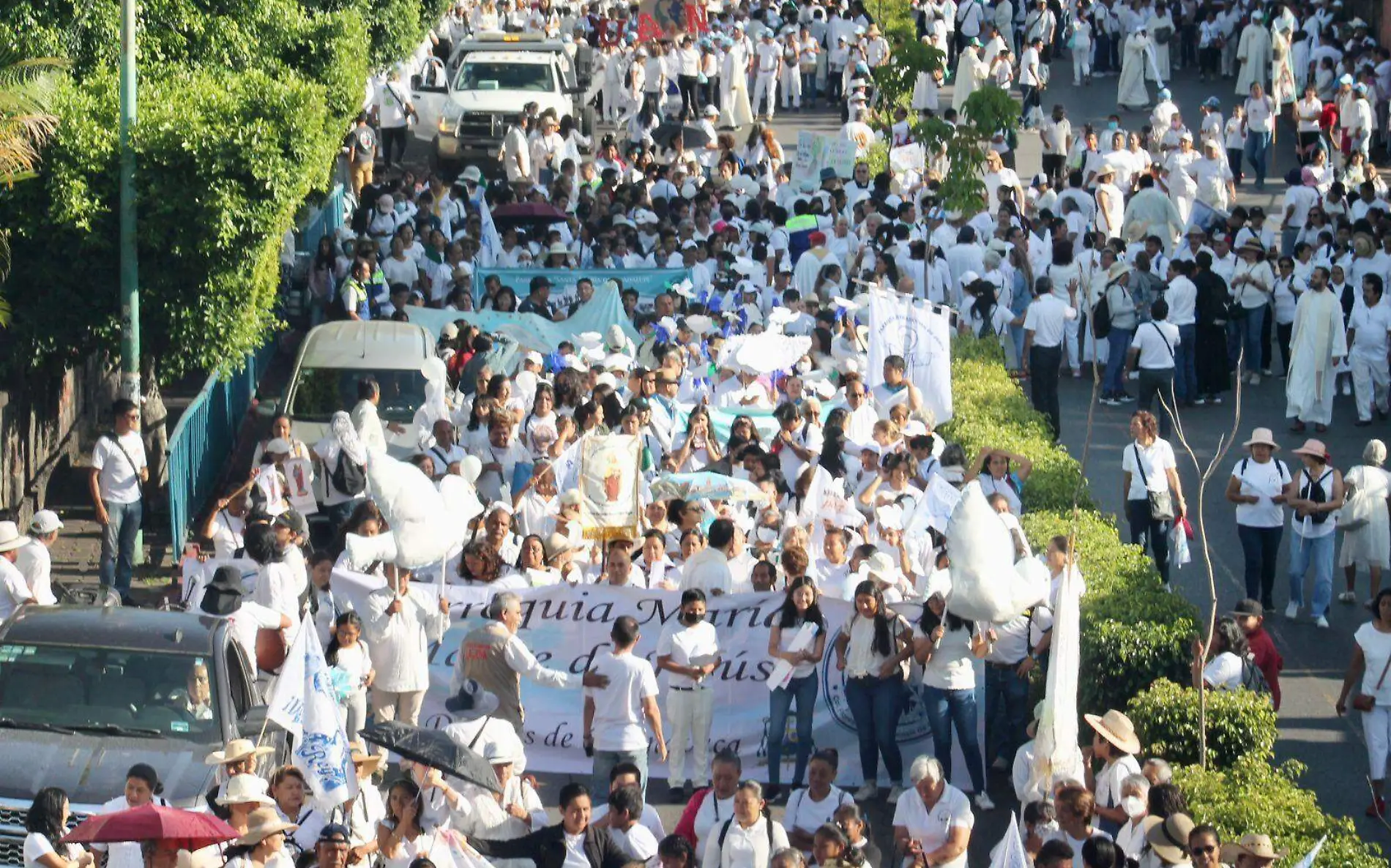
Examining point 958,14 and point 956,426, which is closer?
point 956,426

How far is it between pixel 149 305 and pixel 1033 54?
2042cm

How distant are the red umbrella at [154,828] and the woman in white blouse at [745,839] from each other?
7.97 feet

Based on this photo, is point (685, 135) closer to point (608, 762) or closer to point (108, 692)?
point (608, 762)

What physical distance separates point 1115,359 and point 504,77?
43.2 feet

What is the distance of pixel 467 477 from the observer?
16.0m

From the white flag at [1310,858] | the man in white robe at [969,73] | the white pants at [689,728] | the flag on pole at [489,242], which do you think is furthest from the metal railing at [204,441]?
the man in white robe at [969,73]

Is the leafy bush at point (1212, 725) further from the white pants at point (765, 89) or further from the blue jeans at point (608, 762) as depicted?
the white pants at point (765, 89)

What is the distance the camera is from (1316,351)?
806 inches

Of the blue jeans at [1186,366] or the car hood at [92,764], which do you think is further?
the blue jeans at [1186,366]

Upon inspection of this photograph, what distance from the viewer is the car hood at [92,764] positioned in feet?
→ 35.9

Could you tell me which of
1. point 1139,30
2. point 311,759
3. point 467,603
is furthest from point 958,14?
point 311,759

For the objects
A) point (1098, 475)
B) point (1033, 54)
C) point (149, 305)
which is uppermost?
point (1033, 54)

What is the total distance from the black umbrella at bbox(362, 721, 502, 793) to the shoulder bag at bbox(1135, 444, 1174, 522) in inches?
292

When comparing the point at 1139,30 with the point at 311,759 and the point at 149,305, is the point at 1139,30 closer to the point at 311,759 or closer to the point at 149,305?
the point at 149,305
